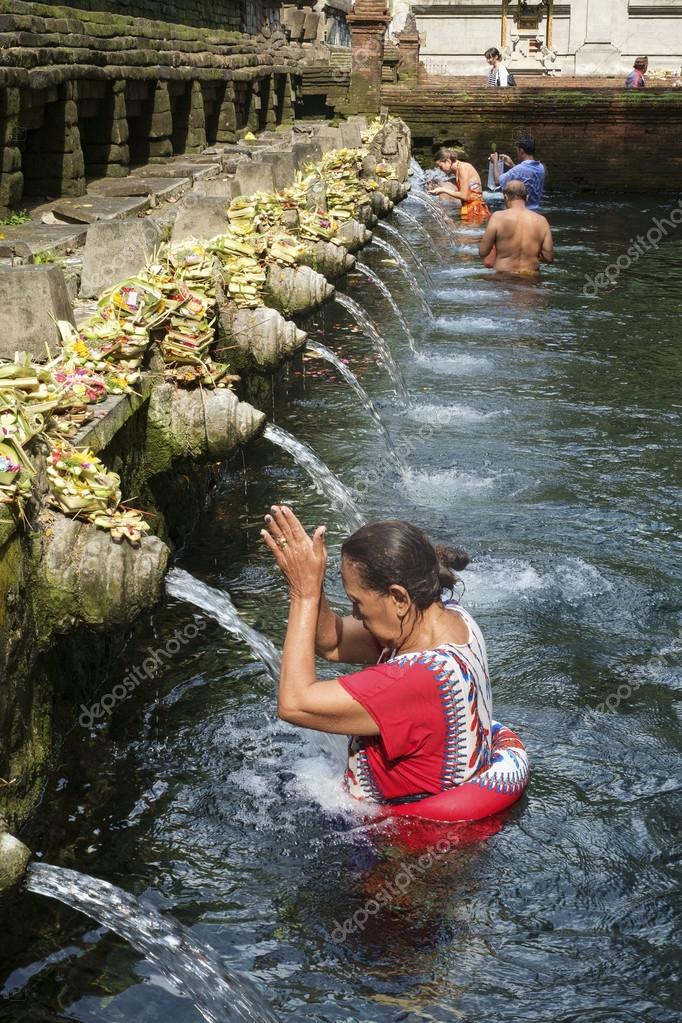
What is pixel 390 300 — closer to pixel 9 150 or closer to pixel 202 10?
pixel 9 150

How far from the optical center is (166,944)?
3662mm

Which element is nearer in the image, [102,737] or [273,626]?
[102,737]

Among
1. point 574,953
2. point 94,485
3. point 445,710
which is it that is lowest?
point 574,953

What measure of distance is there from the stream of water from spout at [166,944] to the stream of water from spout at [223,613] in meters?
1.65

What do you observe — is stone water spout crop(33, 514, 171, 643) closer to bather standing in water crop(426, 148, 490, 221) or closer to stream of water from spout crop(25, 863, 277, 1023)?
stream of water from spout crop(25, 863, 277, 1023)

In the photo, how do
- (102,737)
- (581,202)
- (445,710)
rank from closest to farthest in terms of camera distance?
(445,710) < (102,737) < (581,202)

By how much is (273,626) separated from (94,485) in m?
1.95

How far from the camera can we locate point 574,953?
3799 millimetres

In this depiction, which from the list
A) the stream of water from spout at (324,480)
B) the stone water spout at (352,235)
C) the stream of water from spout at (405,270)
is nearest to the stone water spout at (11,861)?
the stream of water from spout at (324,480)

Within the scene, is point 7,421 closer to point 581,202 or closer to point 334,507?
point 334,507

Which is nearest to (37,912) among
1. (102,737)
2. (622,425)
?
(102,737)

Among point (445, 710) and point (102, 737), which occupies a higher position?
point (445, 710)
